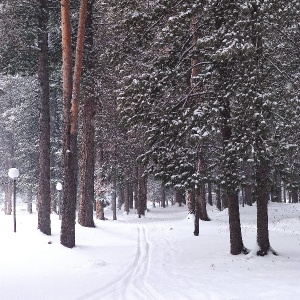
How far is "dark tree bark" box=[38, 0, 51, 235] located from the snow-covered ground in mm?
668

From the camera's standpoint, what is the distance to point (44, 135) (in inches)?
527

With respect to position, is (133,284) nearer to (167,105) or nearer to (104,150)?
(167,105)

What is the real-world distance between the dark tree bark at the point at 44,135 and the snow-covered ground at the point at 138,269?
67 centimetres

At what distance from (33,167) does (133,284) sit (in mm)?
25382

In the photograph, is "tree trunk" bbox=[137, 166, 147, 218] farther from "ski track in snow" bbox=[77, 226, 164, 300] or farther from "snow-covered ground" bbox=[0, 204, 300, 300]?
"ski track in snow" bbox=[77, 226, 164, 300]

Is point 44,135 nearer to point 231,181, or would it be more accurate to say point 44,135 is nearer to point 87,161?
point 87,161

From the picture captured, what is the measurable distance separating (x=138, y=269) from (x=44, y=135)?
258 inches

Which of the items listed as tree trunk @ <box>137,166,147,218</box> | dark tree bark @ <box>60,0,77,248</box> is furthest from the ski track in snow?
tree trunk @ <box>137,166,147,218</box>

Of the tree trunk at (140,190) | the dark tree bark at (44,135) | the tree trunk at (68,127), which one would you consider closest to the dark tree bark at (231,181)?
the tree trunk at (68,127)

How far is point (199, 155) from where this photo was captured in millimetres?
10781

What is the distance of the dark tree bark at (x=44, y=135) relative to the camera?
13133 mm

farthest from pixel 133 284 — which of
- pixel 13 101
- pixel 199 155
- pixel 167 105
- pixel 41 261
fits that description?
pixel 13 101

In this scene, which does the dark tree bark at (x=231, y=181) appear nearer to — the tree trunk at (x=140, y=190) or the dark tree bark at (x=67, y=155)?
the dark tree bark at (x=67, y=155)

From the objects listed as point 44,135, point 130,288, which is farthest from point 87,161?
point 130,288
